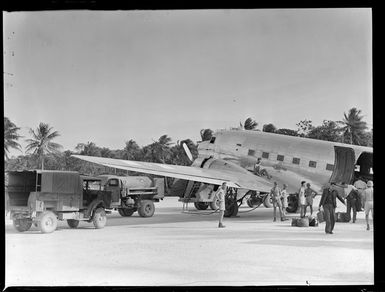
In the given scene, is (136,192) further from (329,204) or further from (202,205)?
(329,204)

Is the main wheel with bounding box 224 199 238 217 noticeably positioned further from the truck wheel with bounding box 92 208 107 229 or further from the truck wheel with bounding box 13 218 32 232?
the truck wheel with bounding box 13 218 32 232

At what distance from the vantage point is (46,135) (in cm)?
1268

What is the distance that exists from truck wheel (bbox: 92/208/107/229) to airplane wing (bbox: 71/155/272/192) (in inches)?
52.4

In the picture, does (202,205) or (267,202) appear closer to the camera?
(202,205)

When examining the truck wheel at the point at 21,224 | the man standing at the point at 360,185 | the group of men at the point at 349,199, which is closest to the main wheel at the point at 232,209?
the group of men at the point at 349,199

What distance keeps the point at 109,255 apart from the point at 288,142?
28.6ft

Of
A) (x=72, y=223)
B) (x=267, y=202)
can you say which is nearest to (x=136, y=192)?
(x=72, y=223)

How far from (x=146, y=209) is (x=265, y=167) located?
4550 millimetres

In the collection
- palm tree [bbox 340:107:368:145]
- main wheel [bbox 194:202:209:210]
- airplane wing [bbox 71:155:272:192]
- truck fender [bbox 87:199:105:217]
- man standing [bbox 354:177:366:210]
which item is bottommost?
main wheel [bbox 194:202:209:210]

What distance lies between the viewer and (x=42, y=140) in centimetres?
1253

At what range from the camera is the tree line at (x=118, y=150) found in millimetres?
11914

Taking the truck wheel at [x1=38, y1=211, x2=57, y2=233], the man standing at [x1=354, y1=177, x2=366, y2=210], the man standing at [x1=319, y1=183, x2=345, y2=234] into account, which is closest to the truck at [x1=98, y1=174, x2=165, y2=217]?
the truck wheel at [x1=38, y1=211, x2=57, y2=233]

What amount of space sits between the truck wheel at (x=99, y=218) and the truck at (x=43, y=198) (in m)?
0.47

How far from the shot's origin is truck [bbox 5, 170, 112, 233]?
36.6 feet
